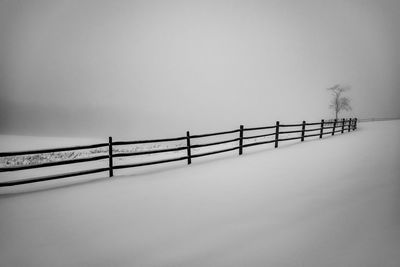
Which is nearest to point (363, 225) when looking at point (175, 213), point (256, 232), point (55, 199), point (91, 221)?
point (256, 232)

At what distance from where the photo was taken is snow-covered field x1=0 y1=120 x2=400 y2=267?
10.2 feet

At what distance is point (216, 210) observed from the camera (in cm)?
457

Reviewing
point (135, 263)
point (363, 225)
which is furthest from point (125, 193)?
point (363, 225)

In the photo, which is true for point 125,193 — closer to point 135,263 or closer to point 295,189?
point 135,263

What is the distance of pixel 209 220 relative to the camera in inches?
163

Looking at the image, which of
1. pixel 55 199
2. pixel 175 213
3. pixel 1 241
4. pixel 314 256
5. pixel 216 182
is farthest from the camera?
pixel 216 182

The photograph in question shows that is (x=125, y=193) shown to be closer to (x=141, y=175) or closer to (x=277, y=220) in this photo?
(x=141, y=175)

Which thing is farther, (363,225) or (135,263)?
(363,225)

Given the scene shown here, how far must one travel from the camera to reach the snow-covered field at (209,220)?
3.10 meters

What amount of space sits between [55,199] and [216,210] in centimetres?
403

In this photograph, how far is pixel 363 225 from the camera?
3754mm

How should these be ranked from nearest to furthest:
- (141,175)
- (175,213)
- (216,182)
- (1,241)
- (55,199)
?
(1,241), (175,213), (55,199), (216,182), (141,175)

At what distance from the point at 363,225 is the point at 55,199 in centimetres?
660

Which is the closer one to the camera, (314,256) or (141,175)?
(314,256)
